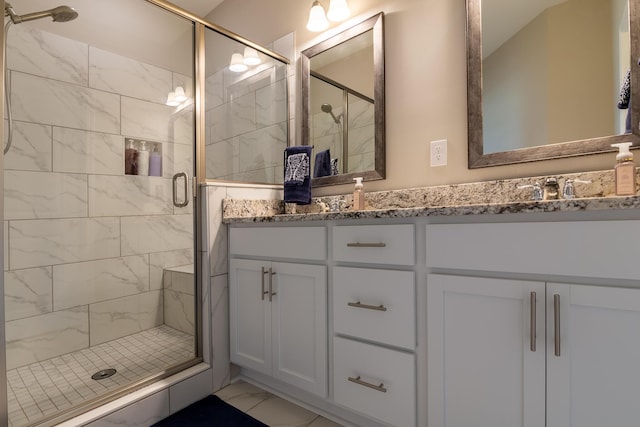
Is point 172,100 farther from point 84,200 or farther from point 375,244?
point 375,244

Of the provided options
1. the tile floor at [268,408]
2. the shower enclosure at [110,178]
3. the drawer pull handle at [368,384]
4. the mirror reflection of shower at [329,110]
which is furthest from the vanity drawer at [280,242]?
the mirror reflection of shower at [329,110]

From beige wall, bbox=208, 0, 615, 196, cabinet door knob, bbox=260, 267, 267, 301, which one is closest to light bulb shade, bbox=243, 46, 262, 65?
beige wall, bbox=208, 0, 615, 196

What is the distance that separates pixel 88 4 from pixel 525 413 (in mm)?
2635

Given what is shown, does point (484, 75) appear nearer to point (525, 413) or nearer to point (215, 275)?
point (525, 413)

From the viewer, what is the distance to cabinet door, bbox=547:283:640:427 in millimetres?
731

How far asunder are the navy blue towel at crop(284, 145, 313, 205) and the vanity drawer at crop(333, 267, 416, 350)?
69 cm

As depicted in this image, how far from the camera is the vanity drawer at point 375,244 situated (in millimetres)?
1050

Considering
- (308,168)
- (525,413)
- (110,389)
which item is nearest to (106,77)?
(308,168)

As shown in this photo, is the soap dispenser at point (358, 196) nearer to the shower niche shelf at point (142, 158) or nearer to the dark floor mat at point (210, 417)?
the dark floor mat at point (210, 417)

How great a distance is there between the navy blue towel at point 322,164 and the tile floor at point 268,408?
1.22 metres

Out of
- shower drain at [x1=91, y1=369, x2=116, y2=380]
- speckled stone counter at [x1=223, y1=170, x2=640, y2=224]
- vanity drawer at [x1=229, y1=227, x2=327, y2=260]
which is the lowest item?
shower drain at [x1=91, y1=369, x2=116, y2=380]

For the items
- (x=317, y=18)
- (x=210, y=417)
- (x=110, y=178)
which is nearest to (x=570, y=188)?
(x=317, y=18)

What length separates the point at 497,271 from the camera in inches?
34.8

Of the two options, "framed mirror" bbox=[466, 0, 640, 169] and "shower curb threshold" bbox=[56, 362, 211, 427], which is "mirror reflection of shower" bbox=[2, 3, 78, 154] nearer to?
"shower curb threshold" bbox=[56, 362, 211, 427]
